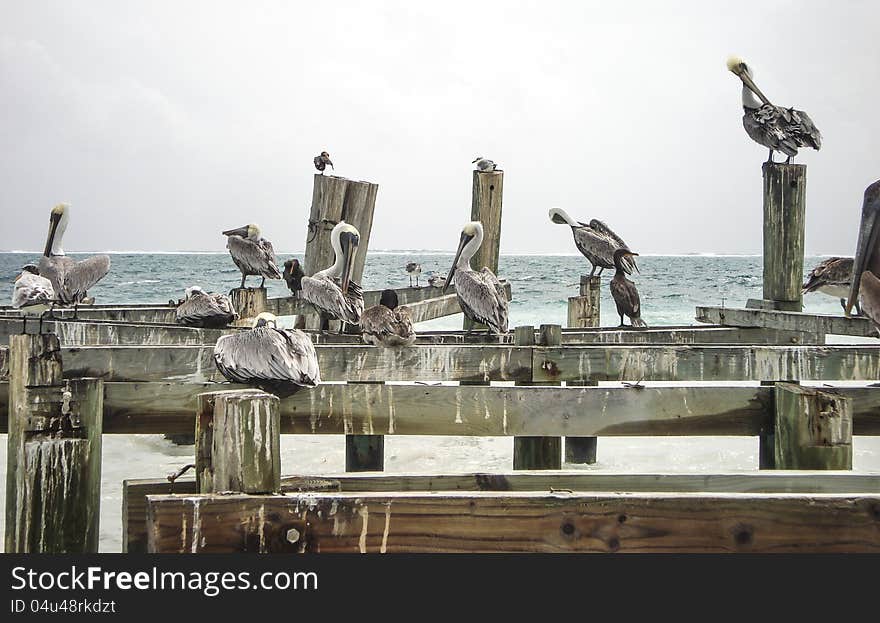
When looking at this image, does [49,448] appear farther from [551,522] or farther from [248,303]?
[248,303]

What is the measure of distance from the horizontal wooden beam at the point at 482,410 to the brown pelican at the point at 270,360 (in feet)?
0.41

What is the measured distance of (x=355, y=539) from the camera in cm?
197

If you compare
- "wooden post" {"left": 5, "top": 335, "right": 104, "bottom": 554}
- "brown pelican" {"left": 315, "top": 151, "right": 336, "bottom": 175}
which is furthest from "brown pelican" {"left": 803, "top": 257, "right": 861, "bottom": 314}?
"brown pelican" {"left": 315, "top": 151, "right": 336, "bottom": 175}

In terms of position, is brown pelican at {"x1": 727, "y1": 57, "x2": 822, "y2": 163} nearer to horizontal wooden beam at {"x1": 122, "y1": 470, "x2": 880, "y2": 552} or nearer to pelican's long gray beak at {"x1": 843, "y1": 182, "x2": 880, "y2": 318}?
pelican's long gray beak at {"x1": 843, "y1": 182, "x2": 880, "y2": 318}

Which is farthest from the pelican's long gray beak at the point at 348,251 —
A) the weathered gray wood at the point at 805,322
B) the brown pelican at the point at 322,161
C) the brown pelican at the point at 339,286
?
the brown pelican at the point at 322,161

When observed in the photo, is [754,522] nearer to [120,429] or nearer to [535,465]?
[120,429]

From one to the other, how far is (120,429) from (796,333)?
5.20 m

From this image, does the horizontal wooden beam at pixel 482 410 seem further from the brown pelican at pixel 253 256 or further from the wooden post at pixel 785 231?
the brown pelican at pixel 253 256

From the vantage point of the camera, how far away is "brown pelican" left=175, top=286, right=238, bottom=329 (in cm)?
679

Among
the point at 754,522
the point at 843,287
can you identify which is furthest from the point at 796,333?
the point at 754,522

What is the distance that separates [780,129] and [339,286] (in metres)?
4.52

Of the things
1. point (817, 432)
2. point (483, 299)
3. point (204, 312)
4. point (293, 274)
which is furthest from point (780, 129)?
point (817, 432)

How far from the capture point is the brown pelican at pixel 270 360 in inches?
139

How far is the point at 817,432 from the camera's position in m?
2.90
